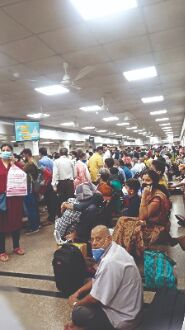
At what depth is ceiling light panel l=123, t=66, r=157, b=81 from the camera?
642 cm

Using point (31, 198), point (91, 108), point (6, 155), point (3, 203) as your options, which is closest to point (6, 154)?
point (6, 155)

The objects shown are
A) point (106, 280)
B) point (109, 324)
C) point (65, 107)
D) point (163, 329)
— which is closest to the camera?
point (163, 329)

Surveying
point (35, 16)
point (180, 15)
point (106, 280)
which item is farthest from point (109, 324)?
point (180, 15)

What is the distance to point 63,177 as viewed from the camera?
5797mm

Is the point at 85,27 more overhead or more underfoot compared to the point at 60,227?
more overhead

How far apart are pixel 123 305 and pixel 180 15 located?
3719 millimetres

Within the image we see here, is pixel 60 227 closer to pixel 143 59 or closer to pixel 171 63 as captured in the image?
pixel 143 59

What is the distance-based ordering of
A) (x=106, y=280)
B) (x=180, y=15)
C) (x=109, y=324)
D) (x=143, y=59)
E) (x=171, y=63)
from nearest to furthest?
(x=106, y=280) → (x=109, y=324) → (x=180, y=15) → (x=143, y=59) → (x=171, y=63)

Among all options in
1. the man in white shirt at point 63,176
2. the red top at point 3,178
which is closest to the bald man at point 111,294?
the red top at point 3,178

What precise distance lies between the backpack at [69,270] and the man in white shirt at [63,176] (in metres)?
2.78

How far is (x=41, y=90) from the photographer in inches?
294

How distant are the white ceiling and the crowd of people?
1652mm

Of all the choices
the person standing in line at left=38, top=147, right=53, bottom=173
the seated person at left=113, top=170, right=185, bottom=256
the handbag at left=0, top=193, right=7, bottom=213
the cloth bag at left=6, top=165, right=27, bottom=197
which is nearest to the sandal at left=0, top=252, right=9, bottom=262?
the handbag at left=0, top=193, right=7, bottom=213

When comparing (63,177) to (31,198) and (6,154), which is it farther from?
(6,154)
